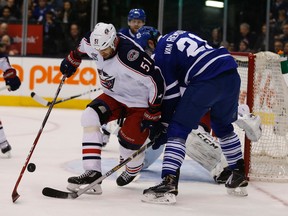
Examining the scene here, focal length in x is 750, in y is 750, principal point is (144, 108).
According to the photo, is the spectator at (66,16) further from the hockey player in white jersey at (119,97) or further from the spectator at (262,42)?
the hockey player in white jersey at (119,97)

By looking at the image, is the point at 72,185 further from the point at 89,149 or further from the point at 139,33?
the point at 139,33

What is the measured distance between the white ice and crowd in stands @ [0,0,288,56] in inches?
146

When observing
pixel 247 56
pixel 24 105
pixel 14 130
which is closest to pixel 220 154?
pixel 247 56

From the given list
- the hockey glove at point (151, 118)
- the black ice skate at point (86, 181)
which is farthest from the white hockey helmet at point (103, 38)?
the black ice skate at point (86, 181)

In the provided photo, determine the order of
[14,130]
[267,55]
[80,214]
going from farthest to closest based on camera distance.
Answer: [14,130] → [267,55] → [80,214]

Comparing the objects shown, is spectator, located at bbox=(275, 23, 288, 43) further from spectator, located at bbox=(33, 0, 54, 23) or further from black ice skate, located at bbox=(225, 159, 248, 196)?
black ice skate, located at bbox=(225, 159, 248, 196)

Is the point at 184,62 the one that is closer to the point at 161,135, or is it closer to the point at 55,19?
the point at 161,135

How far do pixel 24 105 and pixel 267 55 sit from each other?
4.87m

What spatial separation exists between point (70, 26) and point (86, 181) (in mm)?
5965

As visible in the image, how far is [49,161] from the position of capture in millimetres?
5125

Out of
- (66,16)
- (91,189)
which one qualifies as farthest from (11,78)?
(66,16)

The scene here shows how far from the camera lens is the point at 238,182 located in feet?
13.5

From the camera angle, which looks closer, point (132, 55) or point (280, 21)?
point (132, 55)

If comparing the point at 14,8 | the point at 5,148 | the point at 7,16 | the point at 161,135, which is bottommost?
the point at 5,148
